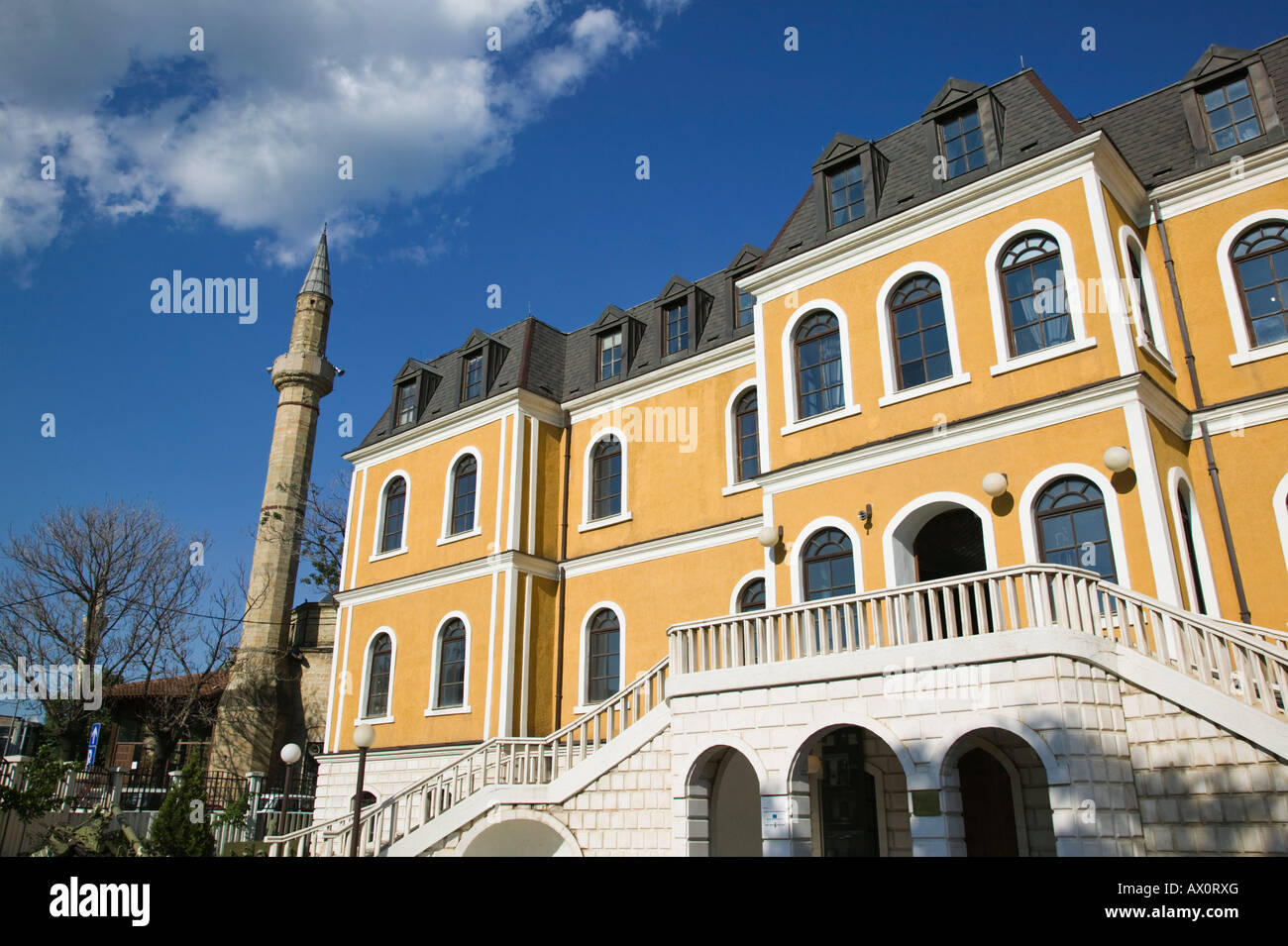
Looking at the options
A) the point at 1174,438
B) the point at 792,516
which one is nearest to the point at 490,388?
the point at 792,516

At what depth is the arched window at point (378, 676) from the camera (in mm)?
22359

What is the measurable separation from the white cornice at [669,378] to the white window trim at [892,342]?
3.76 m

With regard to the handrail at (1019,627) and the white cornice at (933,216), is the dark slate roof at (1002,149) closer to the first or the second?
the white cornice at (933,216)

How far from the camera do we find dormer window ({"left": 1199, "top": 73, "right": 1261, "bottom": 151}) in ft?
47.2

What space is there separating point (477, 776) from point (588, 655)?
566 cm

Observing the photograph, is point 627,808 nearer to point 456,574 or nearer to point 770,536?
point 770,536

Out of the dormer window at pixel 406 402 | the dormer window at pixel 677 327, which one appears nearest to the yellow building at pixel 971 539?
→ the dormer window at pixel 677 327

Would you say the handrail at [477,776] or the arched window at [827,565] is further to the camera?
the handrail at [477,776]

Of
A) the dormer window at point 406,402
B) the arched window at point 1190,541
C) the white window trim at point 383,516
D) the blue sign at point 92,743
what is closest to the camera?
the arched window at point 1190,541

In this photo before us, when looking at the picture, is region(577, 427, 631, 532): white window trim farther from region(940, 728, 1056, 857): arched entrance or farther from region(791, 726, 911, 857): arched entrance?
region(940, 728, 1056, 857): arched entrance

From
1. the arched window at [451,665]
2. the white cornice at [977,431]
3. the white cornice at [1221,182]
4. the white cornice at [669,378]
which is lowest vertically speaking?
the arched window at [451,665]

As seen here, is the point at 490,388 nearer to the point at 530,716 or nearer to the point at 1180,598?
the point at 530,716

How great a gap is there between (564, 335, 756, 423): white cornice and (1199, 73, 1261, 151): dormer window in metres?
8.47
